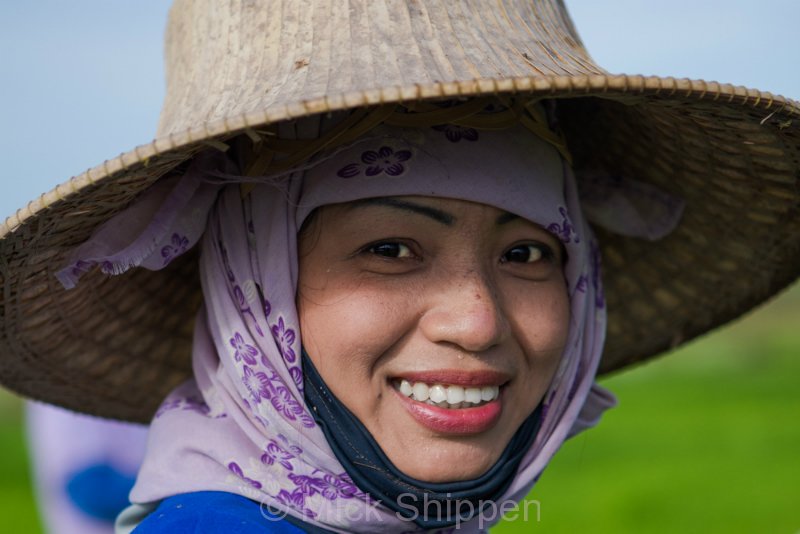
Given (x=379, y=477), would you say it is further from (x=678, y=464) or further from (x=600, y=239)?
(x=678, y=464)

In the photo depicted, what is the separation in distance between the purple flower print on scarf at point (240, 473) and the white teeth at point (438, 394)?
355 millimetres

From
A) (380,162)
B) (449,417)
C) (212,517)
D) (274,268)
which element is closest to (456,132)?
(380,162)

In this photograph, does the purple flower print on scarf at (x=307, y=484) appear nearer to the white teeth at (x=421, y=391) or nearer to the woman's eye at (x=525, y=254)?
the white teeth at (x=421, y=391)

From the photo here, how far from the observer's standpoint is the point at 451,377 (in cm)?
193

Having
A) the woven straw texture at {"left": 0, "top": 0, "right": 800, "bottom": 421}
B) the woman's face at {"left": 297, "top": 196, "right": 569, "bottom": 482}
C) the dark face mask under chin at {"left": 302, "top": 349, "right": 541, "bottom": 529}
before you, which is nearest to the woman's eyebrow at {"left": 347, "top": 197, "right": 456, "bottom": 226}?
the woman's face at {"left": 297, "top": 196, "right": 569, "bottom": 482}

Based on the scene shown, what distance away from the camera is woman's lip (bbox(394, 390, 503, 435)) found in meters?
1.96

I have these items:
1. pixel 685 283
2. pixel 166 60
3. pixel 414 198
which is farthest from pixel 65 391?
pixel 685 283

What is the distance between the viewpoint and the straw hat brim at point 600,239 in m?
1.77

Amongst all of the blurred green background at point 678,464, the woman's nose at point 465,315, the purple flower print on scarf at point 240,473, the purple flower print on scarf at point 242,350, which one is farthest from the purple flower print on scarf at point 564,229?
the blurred green background at point 678,464

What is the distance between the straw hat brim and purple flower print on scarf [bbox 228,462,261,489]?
496 millimetres

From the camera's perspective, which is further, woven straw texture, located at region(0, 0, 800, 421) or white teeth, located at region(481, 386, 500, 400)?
white teeth, located at region(481, 386, 500, 400)

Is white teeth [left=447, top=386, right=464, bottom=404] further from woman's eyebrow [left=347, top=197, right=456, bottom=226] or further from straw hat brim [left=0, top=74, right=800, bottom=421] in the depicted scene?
straw hat brim [left=0, top=74, right=800, bottom=421]

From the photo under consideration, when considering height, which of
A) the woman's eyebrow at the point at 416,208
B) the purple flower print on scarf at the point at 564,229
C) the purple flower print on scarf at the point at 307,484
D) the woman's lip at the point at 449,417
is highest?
the woman's eyebrow at the point at 416,208

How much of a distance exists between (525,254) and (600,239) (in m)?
0.70
